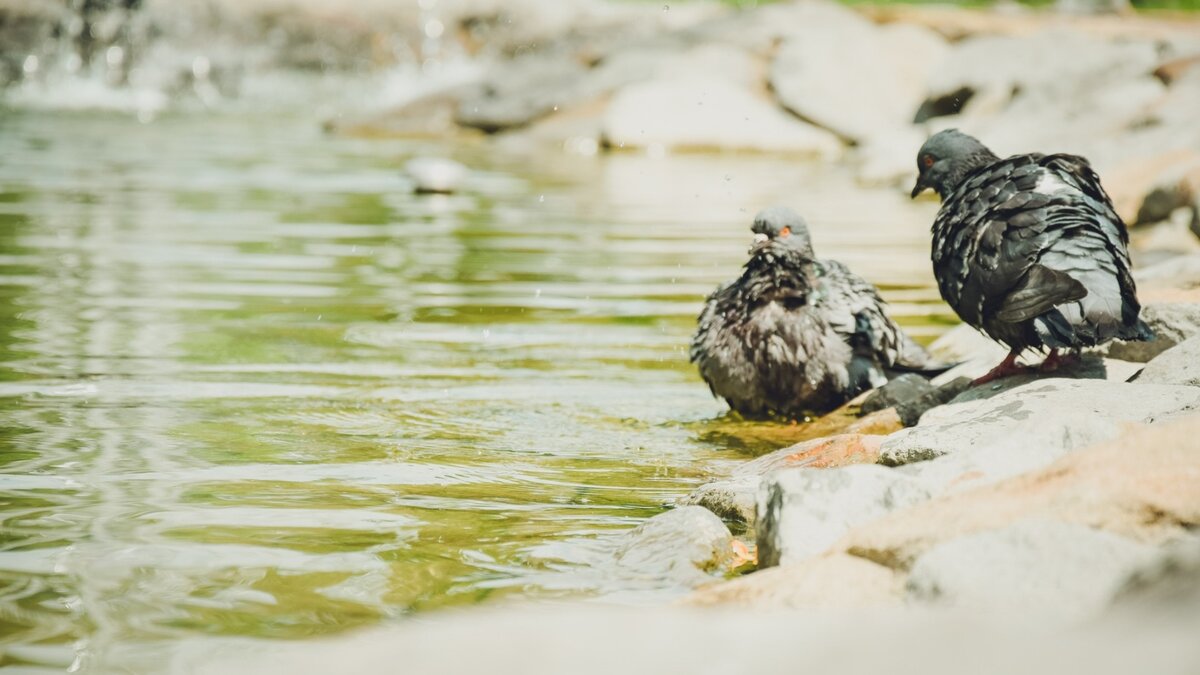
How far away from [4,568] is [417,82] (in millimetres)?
25688

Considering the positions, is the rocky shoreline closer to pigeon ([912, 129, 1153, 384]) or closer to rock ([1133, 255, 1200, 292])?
pigeon ([912, 129, 1153, 384])

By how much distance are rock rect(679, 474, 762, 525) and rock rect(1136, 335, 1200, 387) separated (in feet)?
5.11

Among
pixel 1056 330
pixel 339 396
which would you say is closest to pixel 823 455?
pixel 1056 330

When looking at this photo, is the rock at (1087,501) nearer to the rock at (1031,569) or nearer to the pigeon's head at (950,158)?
the rock at (1031,569)

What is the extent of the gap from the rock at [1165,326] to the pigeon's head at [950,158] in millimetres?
947

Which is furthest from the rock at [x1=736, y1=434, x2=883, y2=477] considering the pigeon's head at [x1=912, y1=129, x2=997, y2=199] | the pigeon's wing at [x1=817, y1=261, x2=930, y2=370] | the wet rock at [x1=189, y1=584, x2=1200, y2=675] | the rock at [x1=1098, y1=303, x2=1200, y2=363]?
the wet rock at [x1=189, y1=584, x2=1200, y2=675]

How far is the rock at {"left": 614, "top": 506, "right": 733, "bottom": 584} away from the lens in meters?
4.22

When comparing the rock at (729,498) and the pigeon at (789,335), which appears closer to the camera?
the rock at (729,498)

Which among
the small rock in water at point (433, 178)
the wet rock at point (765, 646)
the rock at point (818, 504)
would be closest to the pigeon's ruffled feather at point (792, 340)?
the rock at point (818, 504)

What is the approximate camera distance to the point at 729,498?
4809mm

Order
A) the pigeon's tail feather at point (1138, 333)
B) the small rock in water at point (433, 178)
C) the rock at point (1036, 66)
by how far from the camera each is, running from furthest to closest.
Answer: the rock at point (1036, 66), the small rock in water at point (433, 178), the pigeon's tail feather at point (1138, 333)

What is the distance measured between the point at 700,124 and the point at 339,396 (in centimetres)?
1467

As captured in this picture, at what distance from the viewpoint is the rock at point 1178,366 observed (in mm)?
5281

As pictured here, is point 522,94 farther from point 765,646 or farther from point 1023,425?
point 765,646
